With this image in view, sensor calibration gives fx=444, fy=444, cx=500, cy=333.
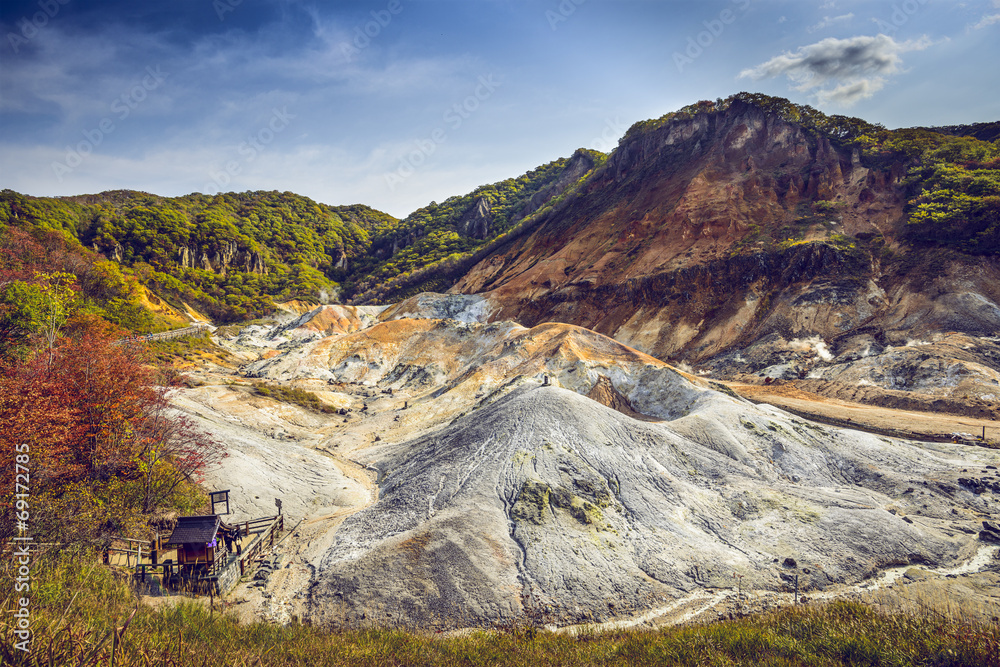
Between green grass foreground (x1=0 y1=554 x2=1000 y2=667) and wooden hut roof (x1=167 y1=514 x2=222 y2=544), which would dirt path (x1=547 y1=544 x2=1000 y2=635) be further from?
wooden hut roof (x1=167 y1=514 x2=222 y2=544)

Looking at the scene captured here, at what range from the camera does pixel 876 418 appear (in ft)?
104

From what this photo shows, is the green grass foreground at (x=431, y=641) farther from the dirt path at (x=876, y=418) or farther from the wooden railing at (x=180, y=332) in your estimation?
the wooden railing at (x=180, y=332)

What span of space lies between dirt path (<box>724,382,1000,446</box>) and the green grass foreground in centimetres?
2475

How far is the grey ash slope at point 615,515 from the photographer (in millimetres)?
14375

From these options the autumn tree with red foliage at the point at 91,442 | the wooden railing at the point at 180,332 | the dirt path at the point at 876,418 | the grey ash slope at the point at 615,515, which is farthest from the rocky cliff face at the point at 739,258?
the autumn tree with red foliage at the point at 91,442

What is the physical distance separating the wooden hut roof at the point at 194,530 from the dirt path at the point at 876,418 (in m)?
37.8

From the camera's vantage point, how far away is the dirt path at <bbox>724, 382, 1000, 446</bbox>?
2864 cm

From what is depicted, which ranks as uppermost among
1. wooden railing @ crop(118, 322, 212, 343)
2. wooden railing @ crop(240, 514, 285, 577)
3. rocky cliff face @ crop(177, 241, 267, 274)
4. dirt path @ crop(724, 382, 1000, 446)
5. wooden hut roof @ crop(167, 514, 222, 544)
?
rocky cliff face @ crop(177, 241, 267, 274)

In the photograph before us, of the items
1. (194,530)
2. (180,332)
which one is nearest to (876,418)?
(194,530)

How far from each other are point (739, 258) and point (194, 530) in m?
61.4

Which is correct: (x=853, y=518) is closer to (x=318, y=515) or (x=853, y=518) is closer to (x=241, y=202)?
(x=318, y=515)

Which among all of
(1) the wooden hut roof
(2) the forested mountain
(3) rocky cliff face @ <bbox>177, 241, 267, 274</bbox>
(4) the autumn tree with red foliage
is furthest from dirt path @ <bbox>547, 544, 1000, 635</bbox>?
(3) rocky cliff face @ <bbox>177, 241, 267, 274</bbox>

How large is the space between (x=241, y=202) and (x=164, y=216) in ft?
168

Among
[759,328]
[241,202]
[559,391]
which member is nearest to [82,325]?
[559,391]
